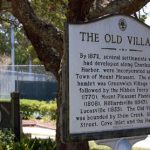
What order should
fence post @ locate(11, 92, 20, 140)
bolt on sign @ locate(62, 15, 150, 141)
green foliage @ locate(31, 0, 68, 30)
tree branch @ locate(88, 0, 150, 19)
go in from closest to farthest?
bolt on sign @ locate(62, 15, 150, 141) → tree branch @ locate(88, 0, 150, 19) → green foliage @ locate(31, 0, 68, 30) → fence post @ locate(11, 92, 20, 140)

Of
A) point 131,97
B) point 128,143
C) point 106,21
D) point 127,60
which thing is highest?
point 106,21

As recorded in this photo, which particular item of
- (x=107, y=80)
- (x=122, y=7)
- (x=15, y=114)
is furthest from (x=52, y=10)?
(x=107, y=80)

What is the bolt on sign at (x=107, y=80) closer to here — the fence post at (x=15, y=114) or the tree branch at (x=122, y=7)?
the tree branch at (x=122, y=7)

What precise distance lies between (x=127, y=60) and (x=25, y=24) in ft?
12.1

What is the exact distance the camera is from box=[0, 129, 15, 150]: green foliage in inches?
385

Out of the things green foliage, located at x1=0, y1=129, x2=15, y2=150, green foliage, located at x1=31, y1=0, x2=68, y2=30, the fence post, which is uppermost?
green foliage, located at x1=31, y1=0, x2=68, y2=30

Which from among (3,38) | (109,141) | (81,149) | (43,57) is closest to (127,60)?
(109,141)

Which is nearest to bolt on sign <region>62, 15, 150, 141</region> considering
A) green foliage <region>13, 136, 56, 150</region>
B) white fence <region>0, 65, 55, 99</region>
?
green foliage <region>13, 136, 56, 150</region>

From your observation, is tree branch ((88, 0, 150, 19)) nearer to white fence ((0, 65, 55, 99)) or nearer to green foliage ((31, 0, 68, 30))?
green foliage ((31, 0, 68, 30))

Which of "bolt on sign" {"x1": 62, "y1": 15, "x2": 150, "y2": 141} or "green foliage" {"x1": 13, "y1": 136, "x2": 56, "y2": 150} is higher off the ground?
"bolt on sign" {"x1": 62, "y1": 15, "x2": 150, "y2": 141}

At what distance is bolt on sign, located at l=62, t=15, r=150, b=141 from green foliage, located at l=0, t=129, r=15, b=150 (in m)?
4.91

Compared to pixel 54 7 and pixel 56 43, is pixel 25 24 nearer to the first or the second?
pixel 56 43

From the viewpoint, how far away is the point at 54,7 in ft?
36.8

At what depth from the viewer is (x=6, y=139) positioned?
10758 millimetres
